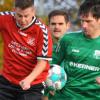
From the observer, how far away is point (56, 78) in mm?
7992

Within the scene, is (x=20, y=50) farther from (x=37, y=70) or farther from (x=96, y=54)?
(x=96, y=54)

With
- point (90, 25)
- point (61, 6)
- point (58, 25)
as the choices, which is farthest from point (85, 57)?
point (61, 6)

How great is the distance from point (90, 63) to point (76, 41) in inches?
12.2

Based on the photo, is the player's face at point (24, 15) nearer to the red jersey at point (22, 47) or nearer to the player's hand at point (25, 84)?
the red jersey at point (22, 47)

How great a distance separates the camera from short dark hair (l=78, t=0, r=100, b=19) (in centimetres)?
710

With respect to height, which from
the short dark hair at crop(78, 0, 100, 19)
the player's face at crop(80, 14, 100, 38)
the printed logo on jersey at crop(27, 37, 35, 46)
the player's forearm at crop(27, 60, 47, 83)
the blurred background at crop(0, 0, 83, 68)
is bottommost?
the blurred background at crop(0, 0, 83, 68)

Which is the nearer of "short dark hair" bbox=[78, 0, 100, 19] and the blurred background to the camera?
"short dark hair" bbox=[78, 0, 100, 19]

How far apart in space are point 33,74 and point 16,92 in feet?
1.77

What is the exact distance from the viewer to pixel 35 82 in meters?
7.64

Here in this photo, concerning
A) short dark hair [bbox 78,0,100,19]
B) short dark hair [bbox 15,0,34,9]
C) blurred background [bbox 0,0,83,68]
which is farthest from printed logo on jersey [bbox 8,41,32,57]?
blurred background [bbox 0,0,83,68]

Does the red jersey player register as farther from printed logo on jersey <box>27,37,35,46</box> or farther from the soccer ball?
the soccer ball

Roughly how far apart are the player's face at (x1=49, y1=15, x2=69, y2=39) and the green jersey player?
1583 mm

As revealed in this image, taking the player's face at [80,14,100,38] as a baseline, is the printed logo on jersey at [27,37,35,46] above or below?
below

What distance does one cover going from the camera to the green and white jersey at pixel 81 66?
709cm
